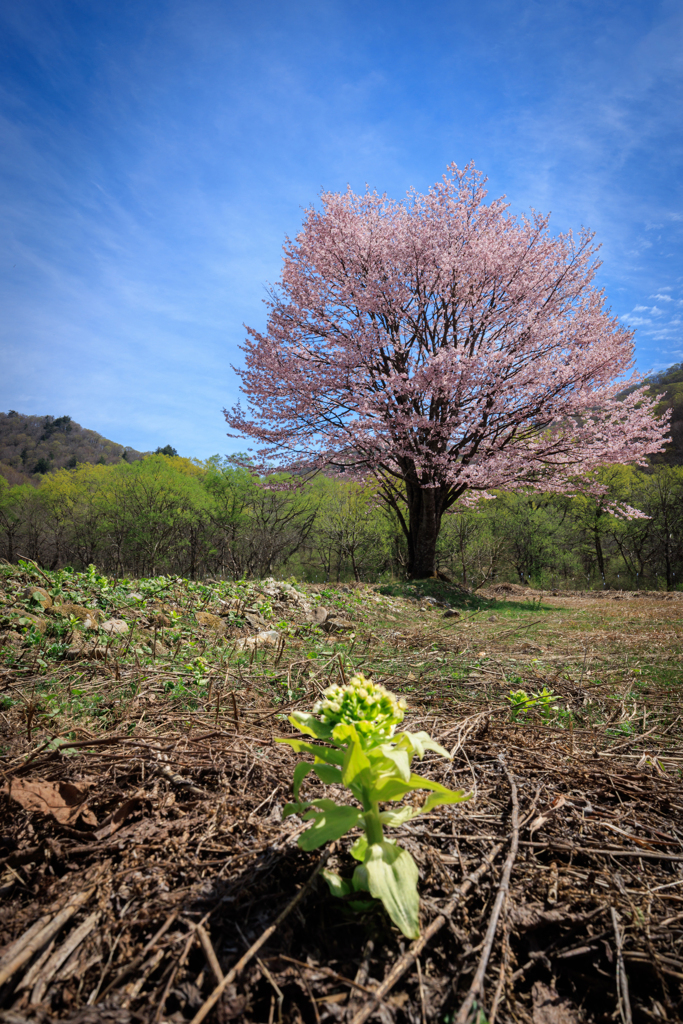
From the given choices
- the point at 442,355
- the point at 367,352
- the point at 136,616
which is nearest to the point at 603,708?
the point at 136,616

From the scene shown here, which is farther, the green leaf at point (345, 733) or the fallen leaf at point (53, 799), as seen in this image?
the fallen leaf at point (53, 799)

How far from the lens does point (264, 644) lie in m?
4.18

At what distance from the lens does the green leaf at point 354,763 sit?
109 cm

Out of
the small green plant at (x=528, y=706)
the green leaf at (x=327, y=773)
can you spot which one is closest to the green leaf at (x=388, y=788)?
the green leaf at (x=327, y=773)

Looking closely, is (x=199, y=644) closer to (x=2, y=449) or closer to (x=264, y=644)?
(x=264, y=644)

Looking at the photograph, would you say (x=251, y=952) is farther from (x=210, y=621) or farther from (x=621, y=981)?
(x=210, y=621)

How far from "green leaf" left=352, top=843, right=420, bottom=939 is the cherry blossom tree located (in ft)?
32.9

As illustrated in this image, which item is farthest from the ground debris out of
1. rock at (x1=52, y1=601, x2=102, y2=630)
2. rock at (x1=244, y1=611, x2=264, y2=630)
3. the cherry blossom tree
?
the cherry blossom tree

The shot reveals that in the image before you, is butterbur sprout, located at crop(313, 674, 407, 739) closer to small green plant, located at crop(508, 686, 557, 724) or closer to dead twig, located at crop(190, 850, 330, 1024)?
dead twig, located at crop(190, 850, 330, 1024)

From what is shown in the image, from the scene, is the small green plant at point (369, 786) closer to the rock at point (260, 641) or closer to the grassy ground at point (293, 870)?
the grassy ground at point (293, 870)

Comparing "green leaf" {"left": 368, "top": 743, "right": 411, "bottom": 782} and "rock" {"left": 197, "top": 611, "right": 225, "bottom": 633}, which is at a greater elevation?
"green leaf" {"left": 368, "top": 743, "right": 411, "bottom": 782}

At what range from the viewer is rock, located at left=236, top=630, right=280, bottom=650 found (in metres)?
4.12

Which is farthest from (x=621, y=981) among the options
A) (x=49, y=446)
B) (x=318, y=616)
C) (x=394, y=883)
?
(x=49, y=446)

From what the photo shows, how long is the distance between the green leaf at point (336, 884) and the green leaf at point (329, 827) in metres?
0.09
